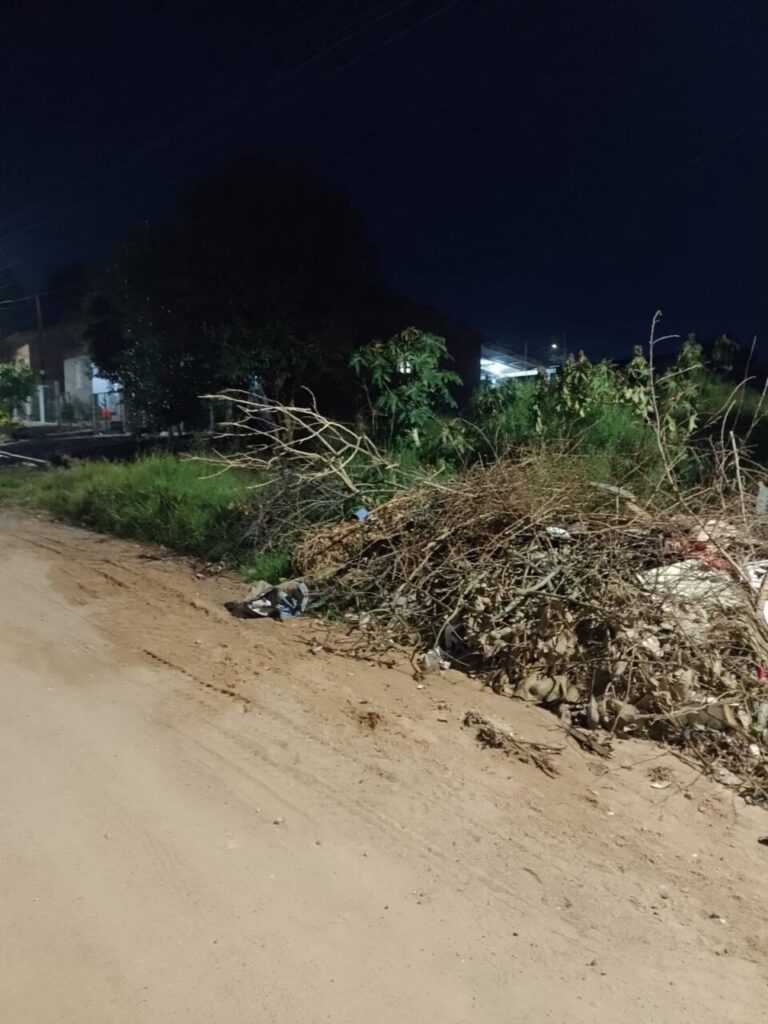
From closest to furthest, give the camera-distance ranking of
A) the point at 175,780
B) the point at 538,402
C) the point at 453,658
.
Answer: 1. the point at 175,780
2. the point at 453,658
3. the point at 538,402

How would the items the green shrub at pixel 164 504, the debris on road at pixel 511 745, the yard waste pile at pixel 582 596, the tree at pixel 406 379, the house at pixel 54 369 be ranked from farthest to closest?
the house at pixel 54 369 → the tree at pixel 406 379 → the green shrub at pixel 164 504 → the yard waste pile at pixel 582 596 → the debris on road at pixel 511 745

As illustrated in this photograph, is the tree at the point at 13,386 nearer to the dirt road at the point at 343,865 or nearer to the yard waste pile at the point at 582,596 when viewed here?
the yard waste pile at the point at 582,596

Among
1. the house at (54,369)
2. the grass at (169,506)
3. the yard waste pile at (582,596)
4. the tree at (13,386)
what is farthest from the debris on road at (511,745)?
the house at (54,369)

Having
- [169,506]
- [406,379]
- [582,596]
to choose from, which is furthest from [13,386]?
[582,596]

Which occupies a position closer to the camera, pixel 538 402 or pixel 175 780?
pixel 175 780

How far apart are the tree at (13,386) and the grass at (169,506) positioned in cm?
2022

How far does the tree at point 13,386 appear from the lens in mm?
31578

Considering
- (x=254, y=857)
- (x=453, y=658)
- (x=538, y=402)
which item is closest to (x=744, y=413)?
(x=538, y=402)

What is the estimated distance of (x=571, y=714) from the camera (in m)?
4.77

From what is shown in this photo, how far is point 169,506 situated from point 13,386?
2556cm

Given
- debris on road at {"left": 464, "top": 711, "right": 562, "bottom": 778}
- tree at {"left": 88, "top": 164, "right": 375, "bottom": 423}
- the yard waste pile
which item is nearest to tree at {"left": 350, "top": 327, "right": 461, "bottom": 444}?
the yard waste pile

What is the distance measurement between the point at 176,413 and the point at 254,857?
46.4 ft

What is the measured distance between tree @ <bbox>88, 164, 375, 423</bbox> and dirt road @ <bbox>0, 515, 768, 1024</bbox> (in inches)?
359

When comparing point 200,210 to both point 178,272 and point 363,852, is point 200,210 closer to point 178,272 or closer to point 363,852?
point 178,272
